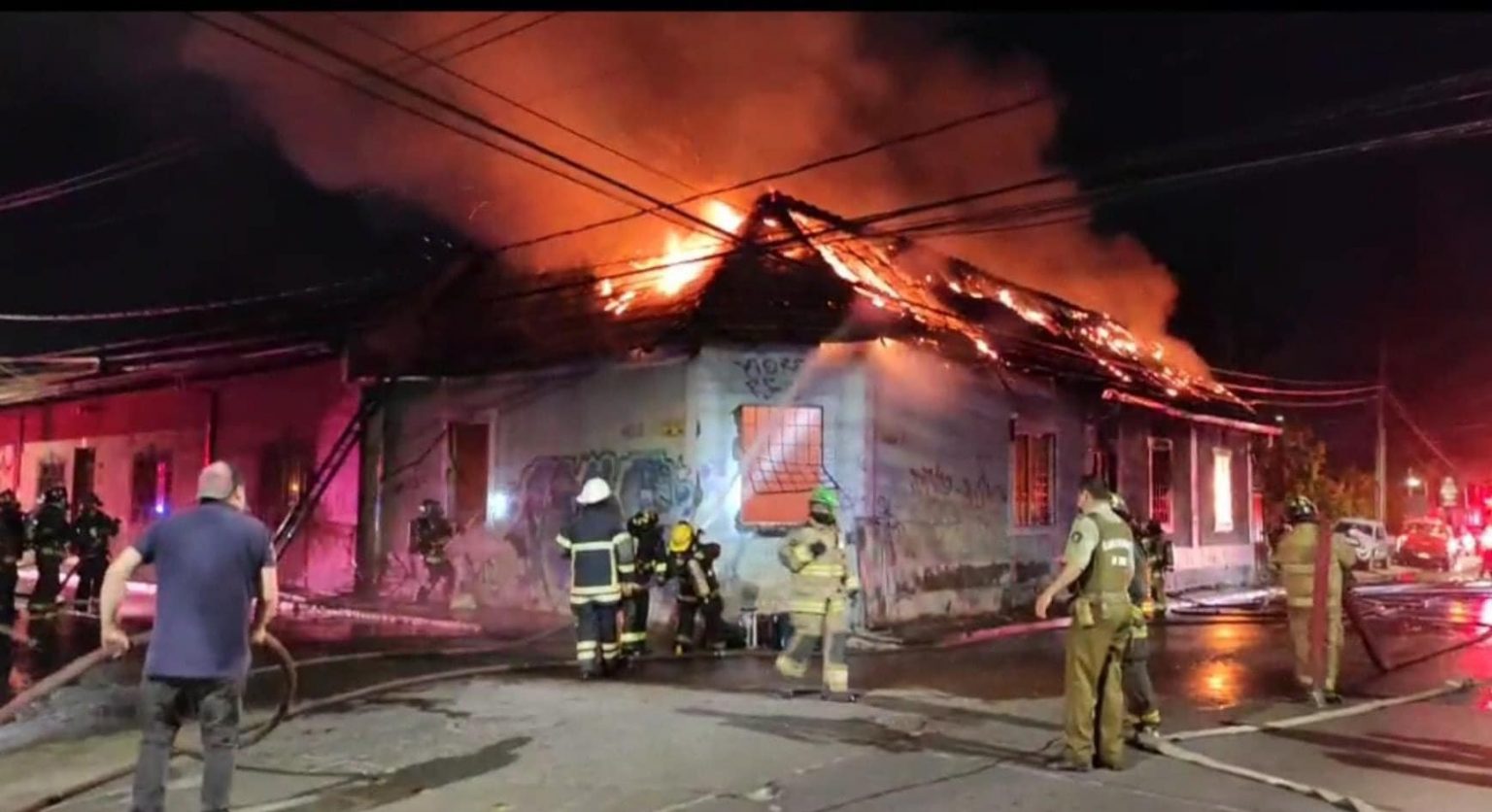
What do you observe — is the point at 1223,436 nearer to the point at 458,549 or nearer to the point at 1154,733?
the point at 458,549

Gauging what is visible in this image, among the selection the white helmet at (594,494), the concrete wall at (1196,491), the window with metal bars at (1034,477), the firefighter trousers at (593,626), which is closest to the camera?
the firefighter trousers at (593,626)

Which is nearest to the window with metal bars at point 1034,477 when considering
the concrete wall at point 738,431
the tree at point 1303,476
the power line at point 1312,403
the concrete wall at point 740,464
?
the concrete wall at point 740,464

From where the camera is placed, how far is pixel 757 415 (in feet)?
45.5

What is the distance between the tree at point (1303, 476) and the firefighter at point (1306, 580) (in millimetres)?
22821

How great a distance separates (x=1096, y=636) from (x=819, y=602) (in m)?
2.48

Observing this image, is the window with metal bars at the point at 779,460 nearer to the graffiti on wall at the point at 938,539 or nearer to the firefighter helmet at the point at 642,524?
the graffiti on wall at the point at 938,539

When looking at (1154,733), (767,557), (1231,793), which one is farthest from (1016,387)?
(1231,793)

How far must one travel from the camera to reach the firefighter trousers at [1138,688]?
7074 mm

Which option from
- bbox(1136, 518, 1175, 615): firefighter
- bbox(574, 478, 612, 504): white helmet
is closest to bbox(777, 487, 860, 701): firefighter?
bbox(574, 478, 612, 504): white helmet

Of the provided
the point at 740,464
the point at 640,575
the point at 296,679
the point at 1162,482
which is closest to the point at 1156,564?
the point at 1162,482

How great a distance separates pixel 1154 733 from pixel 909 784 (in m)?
1.90

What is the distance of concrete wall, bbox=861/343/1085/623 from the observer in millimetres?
14117

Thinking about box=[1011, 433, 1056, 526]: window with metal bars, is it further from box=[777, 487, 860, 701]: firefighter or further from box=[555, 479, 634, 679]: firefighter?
box=[777, 487, 860, 701]: firefighter

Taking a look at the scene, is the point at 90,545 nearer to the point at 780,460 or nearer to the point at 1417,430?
the point at 780,460
